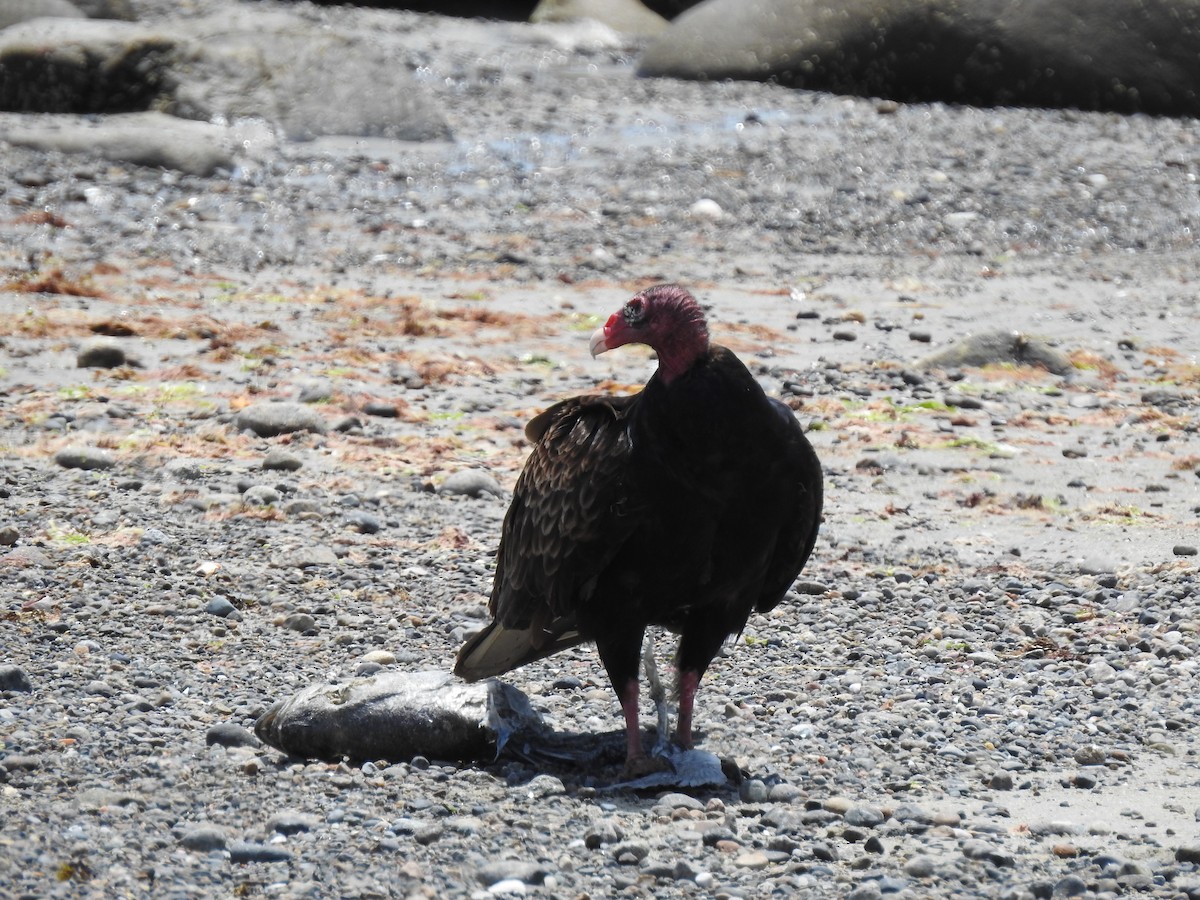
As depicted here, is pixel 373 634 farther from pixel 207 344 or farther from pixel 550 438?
pixel 207 344

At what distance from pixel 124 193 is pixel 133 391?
470 centimetres

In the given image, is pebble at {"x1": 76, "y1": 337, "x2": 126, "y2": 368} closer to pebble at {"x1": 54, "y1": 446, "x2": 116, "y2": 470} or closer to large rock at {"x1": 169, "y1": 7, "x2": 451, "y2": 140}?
pebble at {"x1": 54, "y1": 446, "x2": 116, "y2": 470}

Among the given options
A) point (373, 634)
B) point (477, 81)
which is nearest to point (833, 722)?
point (373, 634)

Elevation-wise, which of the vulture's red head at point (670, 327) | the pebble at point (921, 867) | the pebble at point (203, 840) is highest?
the vulture's red head at point (670, 327)

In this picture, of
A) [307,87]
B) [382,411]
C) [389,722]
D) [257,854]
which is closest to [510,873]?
[257,854]

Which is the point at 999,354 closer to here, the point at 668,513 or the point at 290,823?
the point at 668,513

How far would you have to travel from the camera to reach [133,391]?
8.25 meters

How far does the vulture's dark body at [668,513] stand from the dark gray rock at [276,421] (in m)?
3.25

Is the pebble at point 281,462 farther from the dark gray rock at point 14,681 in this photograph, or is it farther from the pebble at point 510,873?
the pebble at point 510,873

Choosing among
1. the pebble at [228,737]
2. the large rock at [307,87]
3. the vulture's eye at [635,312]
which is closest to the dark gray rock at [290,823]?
the pebble at [228,737]

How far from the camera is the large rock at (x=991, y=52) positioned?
16.0m

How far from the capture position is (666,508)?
4.22 meters

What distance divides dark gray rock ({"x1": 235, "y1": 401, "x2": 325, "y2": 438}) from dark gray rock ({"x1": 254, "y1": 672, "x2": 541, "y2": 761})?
322 centimetres

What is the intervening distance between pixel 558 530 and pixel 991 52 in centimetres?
1302
